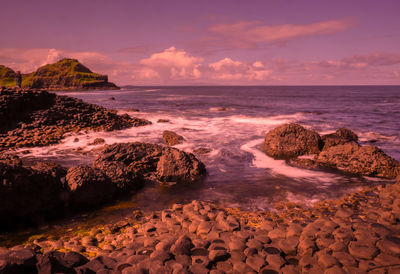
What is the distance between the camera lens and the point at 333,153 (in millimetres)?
11578

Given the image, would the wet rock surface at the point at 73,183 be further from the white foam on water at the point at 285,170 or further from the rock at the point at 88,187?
the white foam on water at the point at 285,170

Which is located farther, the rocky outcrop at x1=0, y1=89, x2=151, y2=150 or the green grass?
the green grass

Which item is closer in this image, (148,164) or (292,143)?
(148,164)

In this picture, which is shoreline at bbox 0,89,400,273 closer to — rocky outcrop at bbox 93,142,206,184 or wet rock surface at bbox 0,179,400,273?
wet rock surface at bbox 0,179,400,273

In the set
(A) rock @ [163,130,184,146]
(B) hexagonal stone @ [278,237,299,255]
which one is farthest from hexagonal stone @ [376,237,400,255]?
(A) rock @ [163,130,184,146]

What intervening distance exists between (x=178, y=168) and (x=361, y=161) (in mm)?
8093

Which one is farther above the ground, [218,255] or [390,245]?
[390,245]

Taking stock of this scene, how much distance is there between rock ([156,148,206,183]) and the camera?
31.7 ft

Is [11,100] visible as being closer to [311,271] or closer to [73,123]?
[73,123]

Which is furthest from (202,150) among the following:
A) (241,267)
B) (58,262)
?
(58,262)

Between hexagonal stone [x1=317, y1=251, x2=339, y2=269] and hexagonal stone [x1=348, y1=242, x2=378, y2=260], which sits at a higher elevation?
hexagonal stone [x1=348, y1=242, x2=378, y2=260]

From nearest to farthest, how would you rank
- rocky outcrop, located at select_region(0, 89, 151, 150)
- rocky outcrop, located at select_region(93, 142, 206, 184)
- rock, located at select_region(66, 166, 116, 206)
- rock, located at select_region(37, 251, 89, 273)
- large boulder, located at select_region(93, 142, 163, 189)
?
rock, located at select_region(37, 251, 89, 273), rock, located at select_region(66, 166, 116, 206), rocky outcrop, located at select_region(93, 142, 206, 184), large boulder, located at select_region(93, 142, 163, 189), rocky outcrop, located at select_region(0, 89, 151, 150)

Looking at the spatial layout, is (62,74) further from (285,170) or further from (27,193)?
(285,170)

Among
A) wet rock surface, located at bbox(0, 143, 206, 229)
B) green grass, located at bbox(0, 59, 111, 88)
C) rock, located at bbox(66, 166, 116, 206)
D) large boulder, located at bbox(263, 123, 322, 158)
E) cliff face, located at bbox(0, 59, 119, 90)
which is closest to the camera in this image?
wet rock surface, located at bbox(0, 143, 206, 229)
